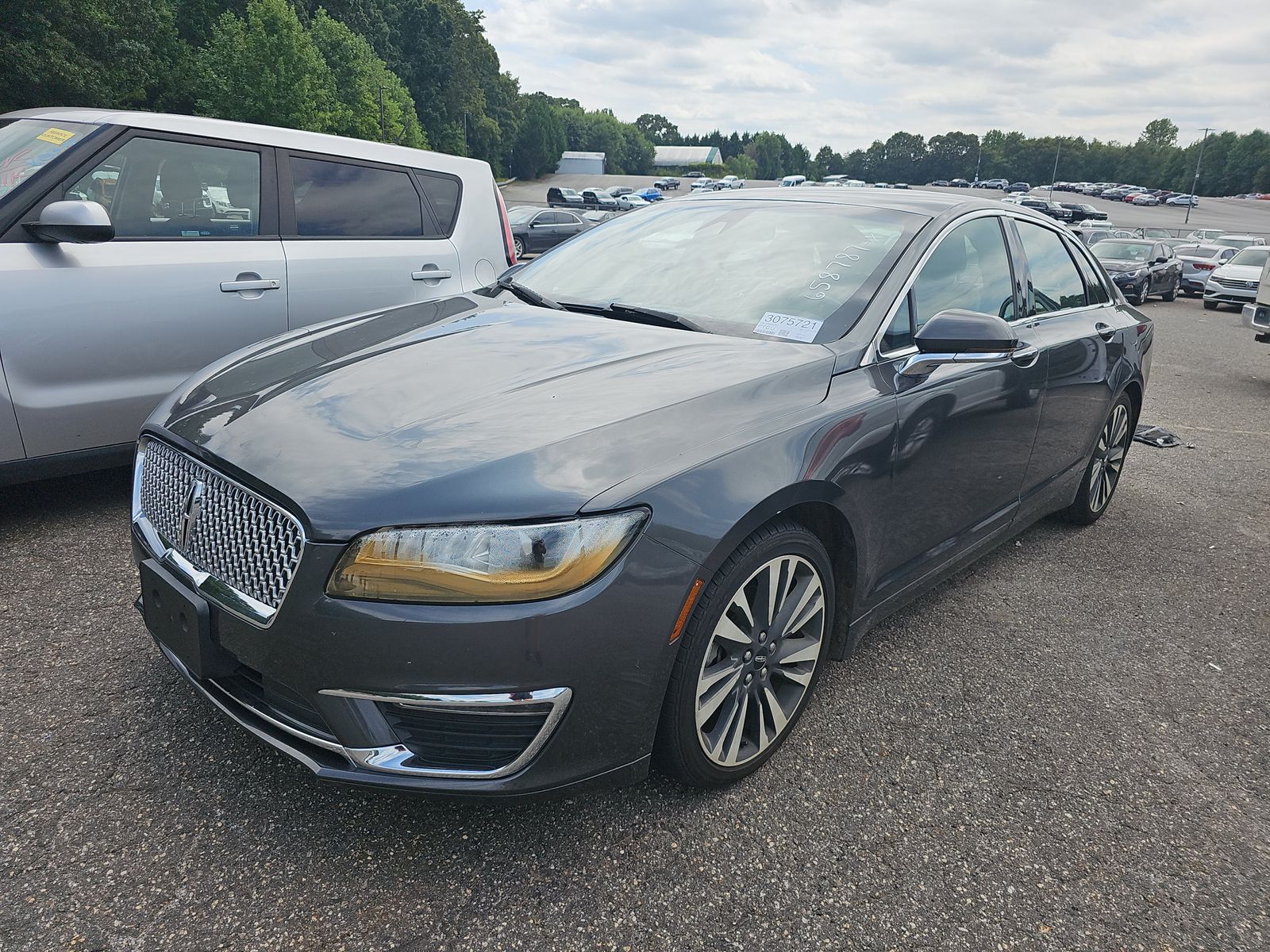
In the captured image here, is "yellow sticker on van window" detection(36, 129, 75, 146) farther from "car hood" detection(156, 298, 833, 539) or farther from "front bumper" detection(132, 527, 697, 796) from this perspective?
"front bumper" detection(132, 527, 697, 796)

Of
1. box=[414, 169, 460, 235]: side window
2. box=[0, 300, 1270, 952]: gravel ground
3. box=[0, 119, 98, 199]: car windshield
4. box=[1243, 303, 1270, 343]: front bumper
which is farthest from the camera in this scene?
box=[1243, 303, 1270, 343]: front bumper

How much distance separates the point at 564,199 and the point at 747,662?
52492 millimetres

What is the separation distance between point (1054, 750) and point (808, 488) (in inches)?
46.4

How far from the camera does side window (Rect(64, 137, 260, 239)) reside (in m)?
3.77

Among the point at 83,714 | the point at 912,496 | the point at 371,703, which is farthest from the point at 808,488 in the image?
the point at 83,714

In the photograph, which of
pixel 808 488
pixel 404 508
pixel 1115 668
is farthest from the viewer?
pixel 1115 668

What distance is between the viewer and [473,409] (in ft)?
6.91

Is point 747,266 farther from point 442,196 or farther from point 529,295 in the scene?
point 442,196

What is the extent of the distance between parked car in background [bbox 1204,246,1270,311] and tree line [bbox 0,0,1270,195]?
4313 cm

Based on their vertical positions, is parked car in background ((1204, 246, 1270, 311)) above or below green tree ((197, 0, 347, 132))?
below

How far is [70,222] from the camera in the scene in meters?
3.35

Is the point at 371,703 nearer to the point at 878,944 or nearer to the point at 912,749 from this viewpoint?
the point at 878,944

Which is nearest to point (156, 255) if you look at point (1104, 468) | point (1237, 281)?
point (1104, 468)

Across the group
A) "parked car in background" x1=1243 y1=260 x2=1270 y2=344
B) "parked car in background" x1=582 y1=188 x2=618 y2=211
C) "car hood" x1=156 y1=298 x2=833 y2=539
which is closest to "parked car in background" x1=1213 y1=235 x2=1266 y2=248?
"parked car in background" x1=1243 y1=260 x2=1270 y2=344
